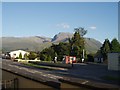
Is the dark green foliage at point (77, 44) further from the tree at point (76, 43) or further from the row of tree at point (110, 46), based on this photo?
the row of tree at point (110, 46)

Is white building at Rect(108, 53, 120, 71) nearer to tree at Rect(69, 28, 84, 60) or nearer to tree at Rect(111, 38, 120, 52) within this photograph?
tree at Rect(111, 38, 120, 52)

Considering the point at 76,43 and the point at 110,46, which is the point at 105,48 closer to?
the point at 110,46

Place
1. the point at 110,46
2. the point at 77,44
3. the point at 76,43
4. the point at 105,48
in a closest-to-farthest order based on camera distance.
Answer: the point at 105,48
the point at 110,46
the point at 77,44
the point at 76,43

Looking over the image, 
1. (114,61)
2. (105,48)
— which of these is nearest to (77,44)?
(105,48)

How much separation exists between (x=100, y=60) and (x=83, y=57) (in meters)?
6.45

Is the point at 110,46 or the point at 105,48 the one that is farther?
the point at 110,46

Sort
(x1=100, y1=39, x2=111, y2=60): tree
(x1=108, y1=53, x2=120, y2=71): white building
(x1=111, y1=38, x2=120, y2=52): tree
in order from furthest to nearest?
(x1=100, y1=39, x2=111, y2=60): tree → (x1=111, y1=38, x2=120, y2=52): tree → (x1=108, y1=53, x2=120, y2=71): white building

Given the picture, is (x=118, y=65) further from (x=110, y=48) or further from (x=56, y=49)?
(x=56, y=49)

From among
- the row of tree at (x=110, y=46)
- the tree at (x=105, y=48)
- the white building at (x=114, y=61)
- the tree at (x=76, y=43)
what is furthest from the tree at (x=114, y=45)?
the white building at (x=114, y=61)

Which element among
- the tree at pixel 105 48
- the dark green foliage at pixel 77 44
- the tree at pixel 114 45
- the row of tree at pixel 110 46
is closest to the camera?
the tree at pixel 114 45

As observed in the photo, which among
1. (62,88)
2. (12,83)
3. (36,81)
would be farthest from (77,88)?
(12,83)

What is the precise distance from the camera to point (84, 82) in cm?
609

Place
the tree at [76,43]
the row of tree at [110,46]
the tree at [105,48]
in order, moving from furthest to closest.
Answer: the tree at [76,43]
the tree at [105,48]
the row of tree at [110,46]

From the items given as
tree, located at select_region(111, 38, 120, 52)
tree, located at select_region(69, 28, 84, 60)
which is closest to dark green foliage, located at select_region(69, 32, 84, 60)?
tree, located at select_region(69, 28, 84, 60)
